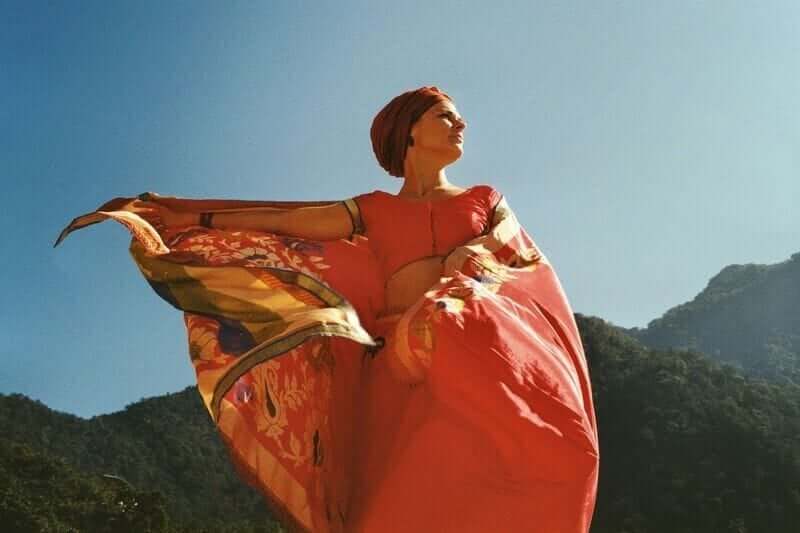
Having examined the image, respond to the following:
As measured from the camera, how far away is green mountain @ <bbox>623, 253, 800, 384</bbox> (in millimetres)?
37188

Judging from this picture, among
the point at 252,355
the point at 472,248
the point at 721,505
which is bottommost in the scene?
the point at 721,505

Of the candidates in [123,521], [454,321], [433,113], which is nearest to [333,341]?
[454,321]

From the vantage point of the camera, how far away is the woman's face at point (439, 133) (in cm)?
332

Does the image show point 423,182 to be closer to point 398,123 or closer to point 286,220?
point 398,123

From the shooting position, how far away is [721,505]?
64.8ft

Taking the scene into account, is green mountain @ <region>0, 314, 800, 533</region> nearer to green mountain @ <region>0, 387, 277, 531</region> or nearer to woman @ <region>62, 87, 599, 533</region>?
green mountain @ <region>0, 387, 277, 531</region>

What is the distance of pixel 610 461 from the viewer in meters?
22.5

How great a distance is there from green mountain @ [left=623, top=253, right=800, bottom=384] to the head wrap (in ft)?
112

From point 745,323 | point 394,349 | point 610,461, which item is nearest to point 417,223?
point 394,349

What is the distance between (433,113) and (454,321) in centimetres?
112

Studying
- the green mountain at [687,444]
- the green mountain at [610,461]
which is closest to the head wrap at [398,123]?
the green mountain at [610,461]

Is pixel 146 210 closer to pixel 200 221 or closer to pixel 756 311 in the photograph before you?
pixel 200 221

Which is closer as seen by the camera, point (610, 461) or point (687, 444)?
point (687, 444)

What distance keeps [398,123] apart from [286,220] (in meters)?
0.57
